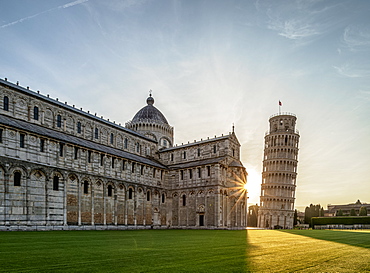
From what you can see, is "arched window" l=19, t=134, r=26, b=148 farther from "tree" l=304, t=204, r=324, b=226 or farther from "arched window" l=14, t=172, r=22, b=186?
"tree" l=304, t=204, r=324, b=226

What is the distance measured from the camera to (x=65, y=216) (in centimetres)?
→ 3953

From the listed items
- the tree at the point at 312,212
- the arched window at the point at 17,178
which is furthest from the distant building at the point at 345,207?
the arched window at the point at 17,178

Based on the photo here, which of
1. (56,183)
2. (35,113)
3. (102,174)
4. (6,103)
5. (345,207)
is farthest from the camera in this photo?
(345,207)

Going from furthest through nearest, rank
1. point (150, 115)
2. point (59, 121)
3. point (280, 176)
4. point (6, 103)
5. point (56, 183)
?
point (280, 176), point (150, 115), point (59, 121), point (6, 103), point (56, 183)

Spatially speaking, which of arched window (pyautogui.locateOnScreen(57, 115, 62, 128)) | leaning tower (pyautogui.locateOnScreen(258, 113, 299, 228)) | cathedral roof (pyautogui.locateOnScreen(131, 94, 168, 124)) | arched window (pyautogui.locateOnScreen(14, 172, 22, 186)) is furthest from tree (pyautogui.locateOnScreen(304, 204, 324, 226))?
arched window (pyautogui.locateOnScreen(14, 172, 22, 186))

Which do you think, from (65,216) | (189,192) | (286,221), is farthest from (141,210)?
(286,221)

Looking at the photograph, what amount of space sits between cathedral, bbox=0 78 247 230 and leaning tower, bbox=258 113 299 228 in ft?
124

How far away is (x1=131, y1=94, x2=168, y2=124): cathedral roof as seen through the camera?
2909 inches

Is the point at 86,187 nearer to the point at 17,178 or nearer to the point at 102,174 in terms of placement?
the point at 102,174

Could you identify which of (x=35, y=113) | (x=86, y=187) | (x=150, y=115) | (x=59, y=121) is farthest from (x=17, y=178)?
(x=150, y=115)

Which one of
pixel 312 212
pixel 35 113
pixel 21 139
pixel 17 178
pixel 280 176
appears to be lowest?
pixel 312 212

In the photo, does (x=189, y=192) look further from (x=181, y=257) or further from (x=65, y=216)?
(x=181, y=257)

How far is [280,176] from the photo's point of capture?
9656 centimetres

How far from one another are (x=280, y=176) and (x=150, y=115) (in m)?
46.0
